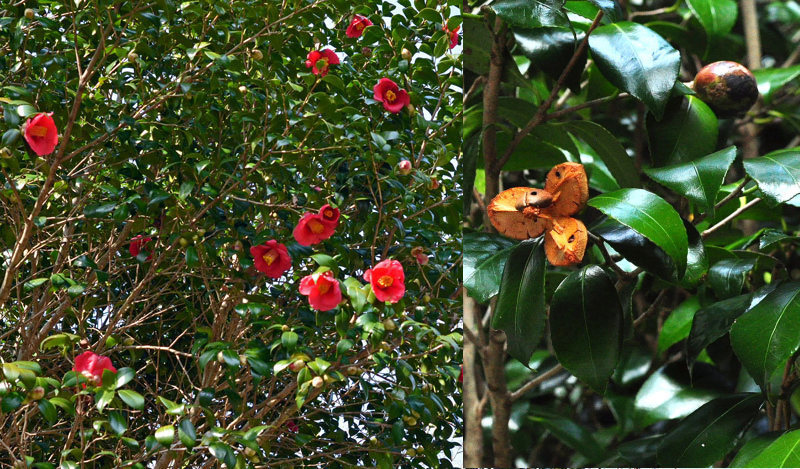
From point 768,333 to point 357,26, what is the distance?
0.93 m

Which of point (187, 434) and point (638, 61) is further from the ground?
point (638, 61)

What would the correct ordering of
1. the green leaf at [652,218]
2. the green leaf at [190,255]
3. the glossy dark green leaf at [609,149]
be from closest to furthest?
the green leaf at [652,218], the glossy dark green leaf at [609,149], the green leaf at [190,255]

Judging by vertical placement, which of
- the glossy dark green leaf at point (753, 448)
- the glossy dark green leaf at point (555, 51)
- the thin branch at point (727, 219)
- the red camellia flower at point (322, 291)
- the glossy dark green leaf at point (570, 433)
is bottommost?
the glossy dark green leaf at point (570, 433)

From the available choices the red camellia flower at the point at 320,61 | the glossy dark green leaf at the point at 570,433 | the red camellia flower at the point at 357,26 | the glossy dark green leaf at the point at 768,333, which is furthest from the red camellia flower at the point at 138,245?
the glossy dark green leaf at the point at 768,333

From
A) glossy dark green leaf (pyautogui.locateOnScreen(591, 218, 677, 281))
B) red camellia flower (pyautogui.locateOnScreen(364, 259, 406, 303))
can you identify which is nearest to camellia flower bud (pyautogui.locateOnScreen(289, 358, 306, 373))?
red camellia flower (pyautogui.locateOnScreen(364, 259, 406, 303))

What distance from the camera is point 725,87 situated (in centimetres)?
80

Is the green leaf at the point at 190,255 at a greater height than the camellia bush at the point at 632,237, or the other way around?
the camellia bush at the point at 632,237

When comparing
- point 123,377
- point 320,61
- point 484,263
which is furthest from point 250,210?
point 484,263

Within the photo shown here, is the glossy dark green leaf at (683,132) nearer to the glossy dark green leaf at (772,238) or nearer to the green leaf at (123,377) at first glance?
the glossy dark green leaf at (772,238)

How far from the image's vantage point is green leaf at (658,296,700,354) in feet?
3.17

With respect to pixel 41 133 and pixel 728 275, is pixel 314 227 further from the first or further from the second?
pixel 728 275

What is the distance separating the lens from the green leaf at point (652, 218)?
679 mm

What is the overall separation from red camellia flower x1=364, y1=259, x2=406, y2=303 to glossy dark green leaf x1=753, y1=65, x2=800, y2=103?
1.84 ft

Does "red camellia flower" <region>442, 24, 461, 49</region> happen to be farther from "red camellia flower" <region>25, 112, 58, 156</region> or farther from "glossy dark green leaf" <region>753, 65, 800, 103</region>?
"red camellia flower" <region>25, 112, 58, 156</region>
